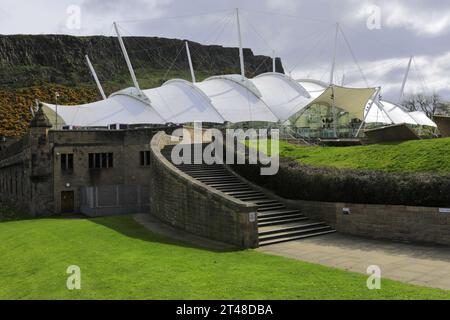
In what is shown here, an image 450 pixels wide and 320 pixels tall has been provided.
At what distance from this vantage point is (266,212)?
18375 mm

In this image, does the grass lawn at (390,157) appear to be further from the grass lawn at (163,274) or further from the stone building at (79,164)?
the stone building at (79,164)

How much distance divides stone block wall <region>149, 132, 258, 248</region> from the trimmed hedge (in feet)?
13.3

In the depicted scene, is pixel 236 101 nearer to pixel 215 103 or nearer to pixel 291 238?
pixel 215 103

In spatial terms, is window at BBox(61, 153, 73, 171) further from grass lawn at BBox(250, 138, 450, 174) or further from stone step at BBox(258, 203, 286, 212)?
stone step at BBox(258, 203, 286, 212)

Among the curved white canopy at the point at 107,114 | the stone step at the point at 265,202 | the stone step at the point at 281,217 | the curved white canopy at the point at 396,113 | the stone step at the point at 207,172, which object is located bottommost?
the stone step at the point at 281,217

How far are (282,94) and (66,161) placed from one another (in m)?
40.0

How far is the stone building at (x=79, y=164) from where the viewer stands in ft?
95.5

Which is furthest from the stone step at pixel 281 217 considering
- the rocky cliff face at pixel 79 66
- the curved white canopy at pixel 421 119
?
the rocky cliff face at pixel 79 66

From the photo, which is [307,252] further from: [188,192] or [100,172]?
[100,172]

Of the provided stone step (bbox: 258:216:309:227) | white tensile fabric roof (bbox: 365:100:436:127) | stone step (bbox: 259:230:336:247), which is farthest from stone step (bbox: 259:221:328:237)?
white tensile fabric roof (bbox: 365:100:436:127)

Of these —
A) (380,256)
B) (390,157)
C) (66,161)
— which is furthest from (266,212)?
(66,161)

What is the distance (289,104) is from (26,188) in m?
37.8

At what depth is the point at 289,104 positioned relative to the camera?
6175 cm

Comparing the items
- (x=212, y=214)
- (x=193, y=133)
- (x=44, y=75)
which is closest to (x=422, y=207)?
(x=212, y=214)
